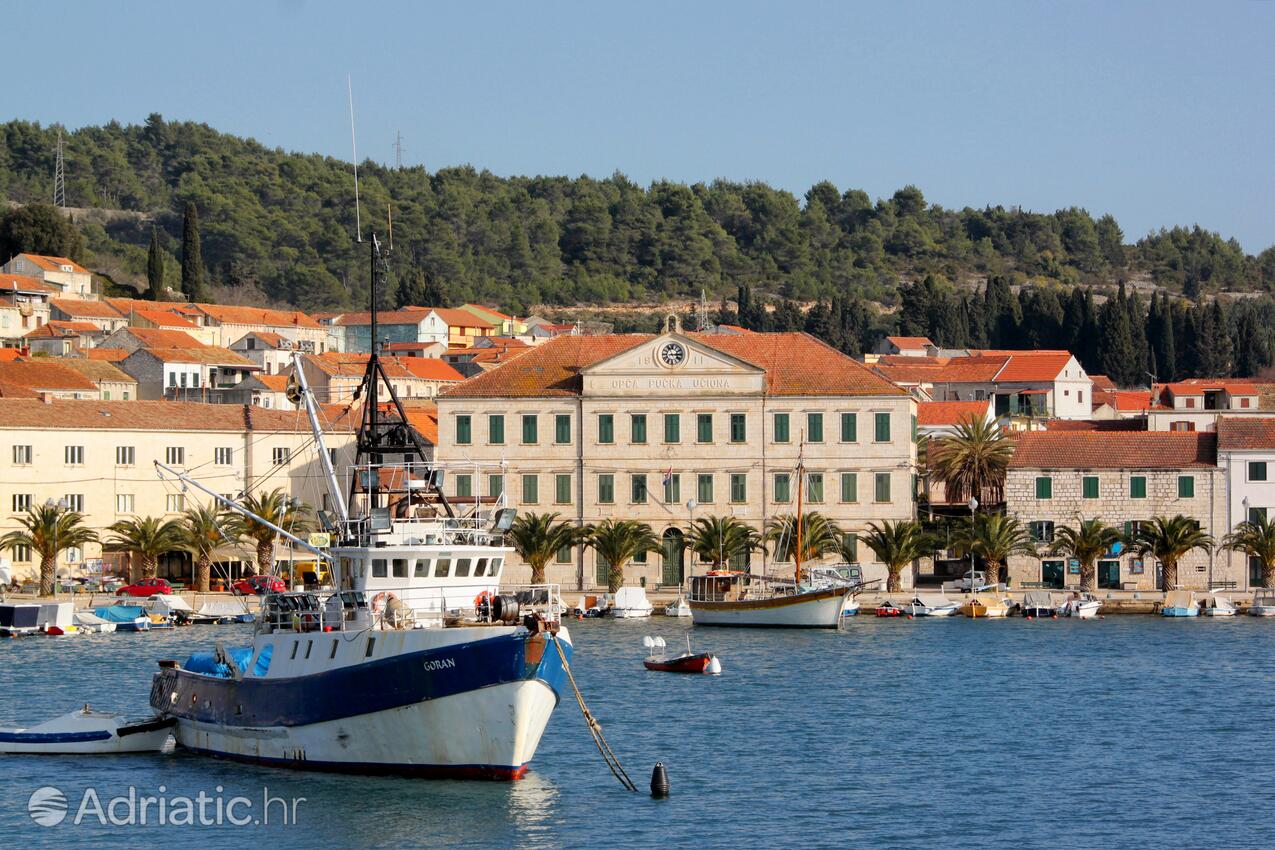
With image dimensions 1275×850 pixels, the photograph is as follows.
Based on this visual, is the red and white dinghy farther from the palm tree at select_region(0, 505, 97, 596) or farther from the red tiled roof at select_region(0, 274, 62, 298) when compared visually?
the red tiled roof at select_region(0, 274, 62, 298)

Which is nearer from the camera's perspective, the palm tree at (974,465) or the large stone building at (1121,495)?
the large stone building at (1121,495)

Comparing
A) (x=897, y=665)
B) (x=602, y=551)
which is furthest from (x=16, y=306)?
(x=897, y=665)

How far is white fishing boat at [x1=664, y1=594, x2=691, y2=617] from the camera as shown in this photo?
82.3 metres

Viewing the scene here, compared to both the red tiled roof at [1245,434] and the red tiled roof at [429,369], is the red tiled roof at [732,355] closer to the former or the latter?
the red tiled roof at [1245,434]

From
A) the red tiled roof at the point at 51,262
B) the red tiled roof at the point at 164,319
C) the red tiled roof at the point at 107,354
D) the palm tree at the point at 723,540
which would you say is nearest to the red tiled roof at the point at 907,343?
the red tiled roof at the point at 164,319

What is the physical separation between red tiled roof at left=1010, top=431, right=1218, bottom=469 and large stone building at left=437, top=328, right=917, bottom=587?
6.39 m

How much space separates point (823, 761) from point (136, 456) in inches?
2229

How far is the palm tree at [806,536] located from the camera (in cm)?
8425

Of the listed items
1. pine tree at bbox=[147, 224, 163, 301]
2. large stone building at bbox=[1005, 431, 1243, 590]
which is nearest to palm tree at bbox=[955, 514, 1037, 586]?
large stone building at bbox=[1005, 431, 1243, 590]

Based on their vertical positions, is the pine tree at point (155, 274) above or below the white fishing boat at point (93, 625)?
above

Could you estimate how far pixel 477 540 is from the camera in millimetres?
42688

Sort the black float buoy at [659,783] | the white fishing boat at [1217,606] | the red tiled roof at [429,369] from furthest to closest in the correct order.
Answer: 1. the red tiled roof at [429,369]
2. the white fishing boat at [1217,606]
3. the black float buoy at [659,783]

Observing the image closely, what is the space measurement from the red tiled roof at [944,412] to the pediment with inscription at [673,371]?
24.8 m

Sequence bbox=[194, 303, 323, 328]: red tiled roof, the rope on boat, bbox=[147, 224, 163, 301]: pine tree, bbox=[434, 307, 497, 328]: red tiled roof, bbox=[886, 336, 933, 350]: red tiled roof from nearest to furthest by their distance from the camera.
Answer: the rope on boat → bbox=[194, 303, 323, 328]: red tiled roof → bbox=[886, 336, 933, 350]: red tiled roof → bbox=[147, 224, 163, 301]: pine tree → bbox=[434, 307, 497, 328]: red tiled roof
